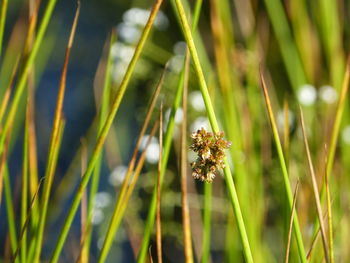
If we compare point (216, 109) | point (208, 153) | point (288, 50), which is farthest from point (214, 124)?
point (288, 50)

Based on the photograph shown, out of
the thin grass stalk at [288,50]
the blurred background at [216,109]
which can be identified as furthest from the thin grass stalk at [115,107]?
the thin grass stalk at [288,50]

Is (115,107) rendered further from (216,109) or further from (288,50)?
(288,50)

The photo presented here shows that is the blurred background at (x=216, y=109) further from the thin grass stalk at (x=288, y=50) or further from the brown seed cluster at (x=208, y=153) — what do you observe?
the brown seed cluster at (x=208, y=153)

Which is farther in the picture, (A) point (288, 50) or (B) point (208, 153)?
(A) point (288, 50)

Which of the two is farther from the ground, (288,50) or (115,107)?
(288,50)

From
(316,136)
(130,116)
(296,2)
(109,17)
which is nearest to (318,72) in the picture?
(296,2)

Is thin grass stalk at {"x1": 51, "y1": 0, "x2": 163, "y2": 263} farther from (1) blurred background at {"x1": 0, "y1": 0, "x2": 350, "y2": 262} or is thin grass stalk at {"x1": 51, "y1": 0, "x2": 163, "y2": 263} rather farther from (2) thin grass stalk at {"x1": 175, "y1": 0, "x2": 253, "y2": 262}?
(1) blurred background at {"x1": 0, "y1": 0, "x2": 350, "y2": 262}

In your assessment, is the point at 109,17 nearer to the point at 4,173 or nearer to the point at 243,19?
the point at 243,19
